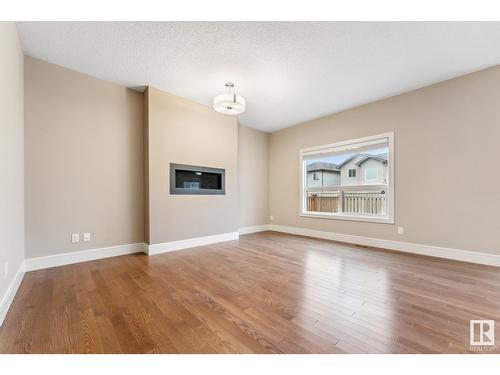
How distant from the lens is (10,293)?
1885 mm

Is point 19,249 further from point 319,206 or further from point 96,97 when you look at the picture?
point 319,206

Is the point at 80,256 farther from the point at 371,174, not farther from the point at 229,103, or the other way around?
the point at 371,174

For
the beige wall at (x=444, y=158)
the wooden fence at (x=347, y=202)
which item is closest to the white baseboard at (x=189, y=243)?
the wooden fence at (x=347, y=202)

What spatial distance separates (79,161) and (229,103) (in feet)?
7.50

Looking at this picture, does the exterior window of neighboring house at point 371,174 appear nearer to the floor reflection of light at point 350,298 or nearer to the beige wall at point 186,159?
the floor reflection of light at point 350,298

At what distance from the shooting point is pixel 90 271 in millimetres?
2666

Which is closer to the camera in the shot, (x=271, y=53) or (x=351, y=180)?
(x=271, y=53)

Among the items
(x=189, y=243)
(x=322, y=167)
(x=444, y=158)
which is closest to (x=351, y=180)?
(x=322, y=167)

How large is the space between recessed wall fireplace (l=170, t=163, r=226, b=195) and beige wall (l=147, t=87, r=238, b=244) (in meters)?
0.09

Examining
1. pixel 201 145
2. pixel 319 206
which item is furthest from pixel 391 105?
pixel 201 145

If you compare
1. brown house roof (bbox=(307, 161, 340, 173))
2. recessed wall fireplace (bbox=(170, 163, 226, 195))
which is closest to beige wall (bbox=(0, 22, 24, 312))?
recessed wall fireplace (bbox=(170, 163, 226, 195))

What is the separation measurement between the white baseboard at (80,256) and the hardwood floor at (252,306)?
6.0 inches

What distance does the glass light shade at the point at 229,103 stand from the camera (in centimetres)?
298

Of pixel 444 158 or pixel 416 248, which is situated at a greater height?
pixel 444 158
